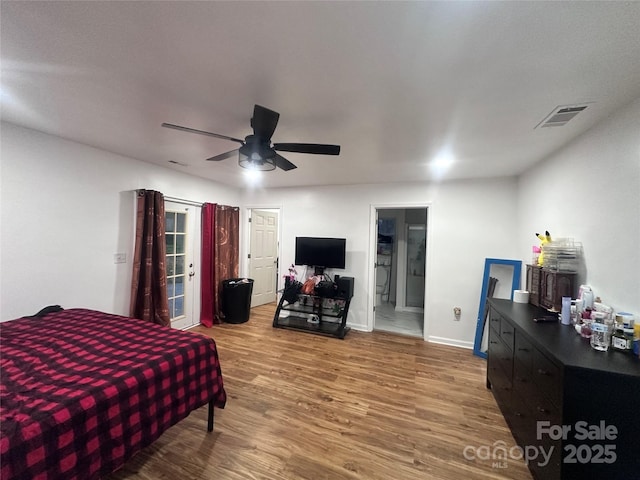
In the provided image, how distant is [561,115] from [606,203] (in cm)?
68

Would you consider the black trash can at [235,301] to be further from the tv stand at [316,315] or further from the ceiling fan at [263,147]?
the ceiling fan at [263,147]

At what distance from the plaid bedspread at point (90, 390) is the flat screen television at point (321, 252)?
2.54 m

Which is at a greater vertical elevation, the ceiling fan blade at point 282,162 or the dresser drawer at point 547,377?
the ceiling fan blade at point 282,162

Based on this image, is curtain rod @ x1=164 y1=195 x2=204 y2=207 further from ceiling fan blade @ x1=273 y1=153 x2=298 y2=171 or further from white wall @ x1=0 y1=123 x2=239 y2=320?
ceiling fan blade @ x1=273 y1=153 x2=298 y2=171

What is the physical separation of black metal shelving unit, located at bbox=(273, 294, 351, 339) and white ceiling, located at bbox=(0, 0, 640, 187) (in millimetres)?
2694

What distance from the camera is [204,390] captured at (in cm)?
185

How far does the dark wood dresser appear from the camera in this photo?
3.95 feet

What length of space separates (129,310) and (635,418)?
4.35 m

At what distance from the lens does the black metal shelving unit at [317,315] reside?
4.00m

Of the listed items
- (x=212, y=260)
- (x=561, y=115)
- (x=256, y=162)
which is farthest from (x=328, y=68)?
(x=212, y=260)

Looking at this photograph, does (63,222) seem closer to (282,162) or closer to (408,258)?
(282,162)

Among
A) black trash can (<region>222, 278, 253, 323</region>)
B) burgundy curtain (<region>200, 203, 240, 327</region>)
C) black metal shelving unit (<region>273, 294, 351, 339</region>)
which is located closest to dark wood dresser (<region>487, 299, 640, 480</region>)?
black metal shelving unit (<region>273, 294, 351, 339</region>)

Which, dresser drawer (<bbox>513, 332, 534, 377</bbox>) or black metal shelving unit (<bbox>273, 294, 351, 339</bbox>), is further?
black metal shelving unit (<bbox>273, 294, 351, 339</bbox>)

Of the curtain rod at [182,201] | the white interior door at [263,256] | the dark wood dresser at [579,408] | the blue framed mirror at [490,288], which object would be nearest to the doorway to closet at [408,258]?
the blue framed mirror at [490,288]
